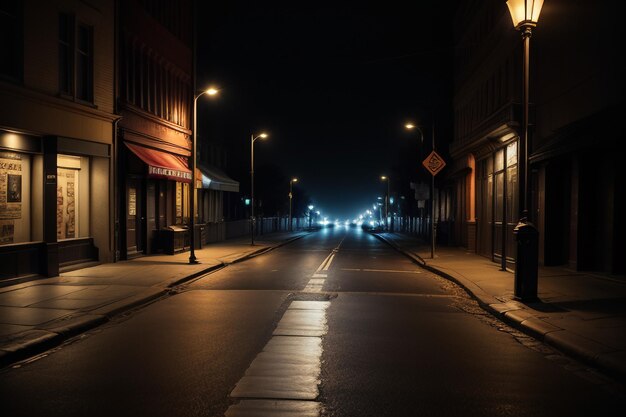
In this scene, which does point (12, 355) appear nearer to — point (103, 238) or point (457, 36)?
point (103, 238)

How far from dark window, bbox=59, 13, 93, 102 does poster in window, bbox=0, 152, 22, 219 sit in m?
2.66

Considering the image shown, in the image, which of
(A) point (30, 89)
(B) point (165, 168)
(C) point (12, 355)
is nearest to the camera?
(C) point (12, 355)

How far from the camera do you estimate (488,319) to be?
10.0 metres

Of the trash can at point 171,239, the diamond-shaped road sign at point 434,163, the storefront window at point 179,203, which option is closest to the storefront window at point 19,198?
the trash can at point 171,239

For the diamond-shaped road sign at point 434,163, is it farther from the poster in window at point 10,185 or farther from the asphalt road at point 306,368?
the poster in window at point 10,185

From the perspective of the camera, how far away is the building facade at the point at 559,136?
1323 cm

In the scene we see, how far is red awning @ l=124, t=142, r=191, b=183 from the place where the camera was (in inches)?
782

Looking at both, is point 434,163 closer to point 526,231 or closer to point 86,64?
point 526,231

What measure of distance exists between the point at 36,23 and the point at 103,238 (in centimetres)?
693

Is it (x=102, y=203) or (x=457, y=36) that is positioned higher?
(x=457, y=36)

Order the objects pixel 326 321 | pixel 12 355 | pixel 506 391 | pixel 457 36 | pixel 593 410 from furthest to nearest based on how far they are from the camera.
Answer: pixel 457 36 < pixel 326 321 < pixel 12 355 < pixel 506 391 < pixel 593 410

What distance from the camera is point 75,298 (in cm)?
1129

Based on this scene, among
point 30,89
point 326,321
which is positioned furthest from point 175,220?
point 326,321

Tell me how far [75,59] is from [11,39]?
2.62 meters
